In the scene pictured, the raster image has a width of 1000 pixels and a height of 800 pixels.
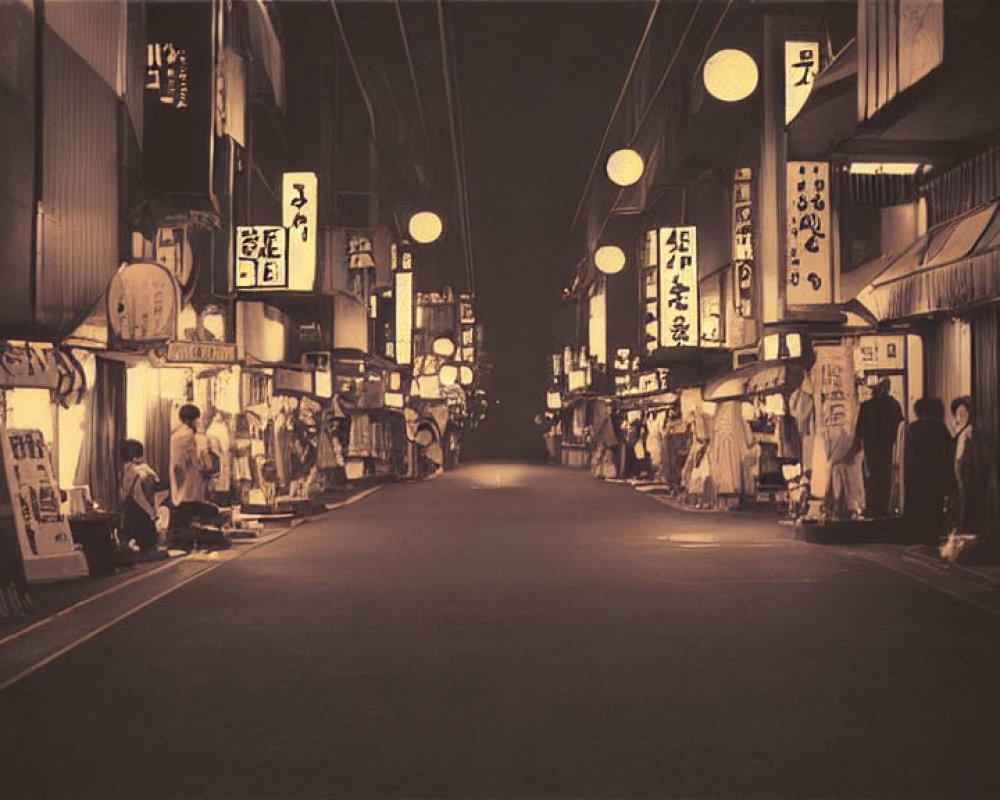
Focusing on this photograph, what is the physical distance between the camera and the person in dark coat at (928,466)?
758 inches

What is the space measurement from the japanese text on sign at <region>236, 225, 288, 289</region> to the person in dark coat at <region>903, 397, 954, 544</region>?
57.5 ft

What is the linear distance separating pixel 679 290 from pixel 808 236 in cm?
1363

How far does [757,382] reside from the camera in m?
26.1

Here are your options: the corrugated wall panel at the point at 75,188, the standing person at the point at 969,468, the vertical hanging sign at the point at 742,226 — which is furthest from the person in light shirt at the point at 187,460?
the vertical hanging sign at the point at 742,226

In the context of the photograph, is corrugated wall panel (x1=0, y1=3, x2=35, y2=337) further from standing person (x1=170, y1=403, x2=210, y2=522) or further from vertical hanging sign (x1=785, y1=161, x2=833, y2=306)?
vertical hanging sign (x1=785, y1=161, x2=833, y2=306)

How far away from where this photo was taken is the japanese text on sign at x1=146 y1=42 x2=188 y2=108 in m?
22.9

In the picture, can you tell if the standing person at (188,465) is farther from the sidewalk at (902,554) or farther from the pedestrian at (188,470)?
the sidewalk at (902,554)

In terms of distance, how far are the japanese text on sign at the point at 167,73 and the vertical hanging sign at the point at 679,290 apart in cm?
1745

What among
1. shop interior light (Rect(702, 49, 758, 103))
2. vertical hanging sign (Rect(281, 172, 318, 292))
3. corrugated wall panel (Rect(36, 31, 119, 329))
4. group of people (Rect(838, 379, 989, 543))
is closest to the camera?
group of people (Rect(838, 379, 989, 543))

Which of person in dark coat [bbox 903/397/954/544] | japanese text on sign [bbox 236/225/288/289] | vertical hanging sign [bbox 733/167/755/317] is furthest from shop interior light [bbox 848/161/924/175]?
japanese text on sign [bbox 236/225/288/289]

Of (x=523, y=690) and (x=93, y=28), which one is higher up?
(x=93, y=28)

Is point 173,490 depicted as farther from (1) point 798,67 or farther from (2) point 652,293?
(2) point 652,293

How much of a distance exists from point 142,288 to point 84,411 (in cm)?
220

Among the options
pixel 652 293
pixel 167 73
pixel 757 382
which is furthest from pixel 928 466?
pixel 652 293
